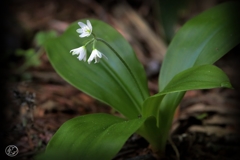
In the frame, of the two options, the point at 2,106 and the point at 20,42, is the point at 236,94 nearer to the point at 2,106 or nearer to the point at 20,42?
the point at 2,106

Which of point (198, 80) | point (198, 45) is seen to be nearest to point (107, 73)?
point (198, 45)

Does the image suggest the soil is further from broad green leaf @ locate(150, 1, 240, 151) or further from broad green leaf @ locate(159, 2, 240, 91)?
broad green leaf @ locate(159, 2, 240, 91)

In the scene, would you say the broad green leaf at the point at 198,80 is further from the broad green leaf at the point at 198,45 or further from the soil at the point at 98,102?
the soil at the point at 98,102

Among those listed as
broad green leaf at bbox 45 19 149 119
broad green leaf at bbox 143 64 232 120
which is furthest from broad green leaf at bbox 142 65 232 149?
broad green leaf at bbox 45 19 149 119

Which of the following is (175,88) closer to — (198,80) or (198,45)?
(198,80)

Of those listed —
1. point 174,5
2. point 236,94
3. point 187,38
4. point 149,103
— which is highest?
point 174,5

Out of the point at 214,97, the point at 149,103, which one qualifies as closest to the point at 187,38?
the point at 149,103

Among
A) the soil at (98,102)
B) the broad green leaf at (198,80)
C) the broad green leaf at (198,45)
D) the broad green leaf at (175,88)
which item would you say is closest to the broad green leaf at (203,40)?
the broad green leaf at (198,45)
